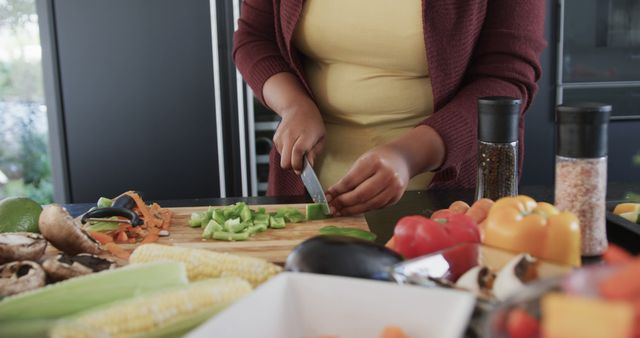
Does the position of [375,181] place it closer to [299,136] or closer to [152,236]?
[299,136]

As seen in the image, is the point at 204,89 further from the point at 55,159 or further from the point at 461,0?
the point at 461,0

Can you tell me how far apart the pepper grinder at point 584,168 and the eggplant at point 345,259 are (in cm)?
32

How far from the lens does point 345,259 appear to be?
72 centimetres

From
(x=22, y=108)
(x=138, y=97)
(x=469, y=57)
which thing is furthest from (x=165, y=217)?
(x=22, y=108)

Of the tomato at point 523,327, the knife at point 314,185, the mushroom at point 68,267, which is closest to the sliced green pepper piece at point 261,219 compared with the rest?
the knife at point 314,185

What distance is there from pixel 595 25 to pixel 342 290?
2974 millimetres

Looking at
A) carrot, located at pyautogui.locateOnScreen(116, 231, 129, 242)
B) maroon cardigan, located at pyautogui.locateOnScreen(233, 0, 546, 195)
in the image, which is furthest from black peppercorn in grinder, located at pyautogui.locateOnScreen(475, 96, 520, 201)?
carrot, located at pyautogui.locateOnScreen(116, 231, 129, 242)

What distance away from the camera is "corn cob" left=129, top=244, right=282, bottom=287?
0.79 metres

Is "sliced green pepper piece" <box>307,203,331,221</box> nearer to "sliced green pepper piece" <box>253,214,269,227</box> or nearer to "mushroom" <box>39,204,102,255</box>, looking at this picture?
"sliced green pepper piece" <box>253,214,269,227</box>

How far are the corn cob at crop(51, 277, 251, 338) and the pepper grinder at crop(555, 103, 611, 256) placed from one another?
Result: 1.65 feet

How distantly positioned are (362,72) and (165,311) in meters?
1.11

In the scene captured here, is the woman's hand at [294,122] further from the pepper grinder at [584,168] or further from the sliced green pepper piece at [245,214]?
the pepper grinder at [584,168]

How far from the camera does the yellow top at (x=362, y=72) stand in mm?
1561

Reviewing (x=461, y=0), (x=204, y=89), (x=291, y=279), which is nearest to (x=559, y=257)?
(x=291, y=279)
